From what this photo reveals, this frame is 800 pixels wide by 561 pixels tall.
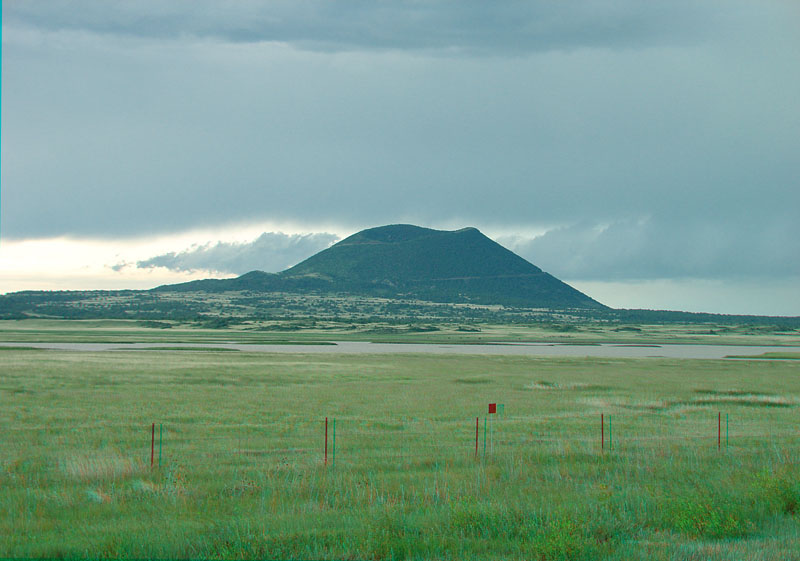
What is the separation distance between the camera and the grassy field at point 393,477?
35.7 feet

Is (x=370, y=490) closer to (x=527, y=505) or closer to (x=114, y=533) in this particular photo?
(x=527, y=505)

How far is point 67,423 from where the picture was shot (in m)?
25.8

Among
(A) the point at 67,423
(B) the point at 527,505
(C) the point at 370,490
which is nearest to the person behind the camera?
(B) the point at 527,505

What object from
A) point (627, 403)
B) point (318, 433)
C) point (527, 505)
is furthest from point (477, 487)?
point (627, 403)

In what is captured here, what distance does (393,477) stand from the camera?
16031mm

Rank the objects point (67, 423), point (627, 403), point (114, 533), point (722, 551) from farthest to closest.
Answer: point (627, 403) → point (67, 423) → point (114, 533) → point (722, 551)

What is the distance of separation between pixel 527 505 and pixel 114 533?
6.79 m

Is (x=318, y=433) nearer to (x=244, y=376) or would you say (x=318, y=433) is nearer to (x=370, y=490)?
(x=370, y=490)

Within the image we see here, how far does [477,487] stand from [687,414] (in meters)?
19.1

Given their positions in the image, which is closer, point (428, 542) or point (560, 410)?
point (428, 542)

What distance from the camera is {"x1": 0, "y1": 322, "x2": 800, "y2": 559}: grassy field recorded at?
1088 centimetres

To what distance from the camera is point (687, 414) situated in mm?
30734

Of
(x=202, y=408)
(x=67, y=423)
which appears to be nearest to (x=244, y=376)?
(x=202, y=408)

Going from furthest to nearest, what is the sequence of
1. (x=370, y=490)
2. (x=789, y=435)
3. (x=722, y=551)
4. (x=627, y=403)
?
(x=627, y=403) < (x=789, y=435) < (x=370, y=490) < (x=722, y=551)
